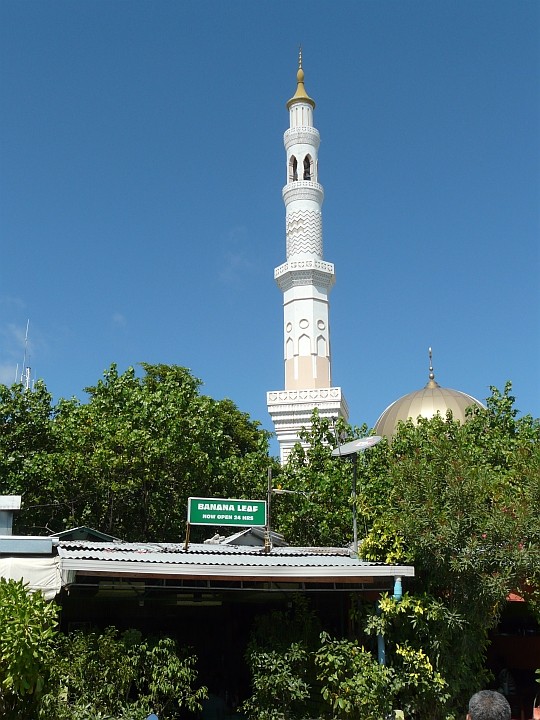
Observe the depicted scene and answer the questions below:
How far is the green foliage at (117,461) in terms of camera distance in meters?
19.7

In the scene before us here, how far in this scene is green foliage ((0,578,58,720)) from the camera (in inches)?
345

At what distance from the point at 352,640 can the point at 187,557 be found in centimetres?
281

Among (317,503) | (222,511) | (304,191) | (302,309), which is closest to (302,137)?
(304,191)

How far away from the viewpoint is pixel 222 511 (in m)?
11.6

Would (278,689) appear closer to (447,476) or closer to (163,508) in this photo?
(447,476)

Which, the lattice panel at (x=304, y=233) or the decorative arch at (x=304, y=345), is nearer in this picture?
the decorative arch at (x=304, y=345)

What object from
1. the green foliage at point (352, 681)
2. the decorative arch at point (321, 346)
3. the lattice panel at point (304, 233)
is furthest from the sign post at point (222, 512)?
the lattice panel at point (304, 233)

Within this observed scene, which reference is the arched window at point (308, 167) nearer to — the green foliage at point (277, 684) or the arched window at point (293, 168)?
the arched window at point (293, 168)

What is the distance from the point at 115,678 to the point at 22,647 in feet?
4.72

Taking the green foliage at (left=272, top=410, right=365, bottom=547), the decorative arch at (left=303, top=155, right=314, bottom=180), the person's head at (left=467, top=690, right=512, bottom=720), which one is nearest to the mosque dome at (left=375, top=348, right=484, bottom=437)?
the decorative arch at (left=303, top=155, right=314, bottom=180)

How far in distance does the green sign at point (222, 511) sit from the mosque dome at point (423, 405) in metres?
24.7

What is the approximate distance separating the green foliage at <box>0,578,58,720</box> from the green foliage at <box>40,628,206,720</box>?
0.27 meters

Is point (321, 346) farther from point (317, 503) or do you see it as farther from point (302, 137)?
point (317, 503)

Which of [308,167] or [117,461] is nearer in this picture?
[117,461]
